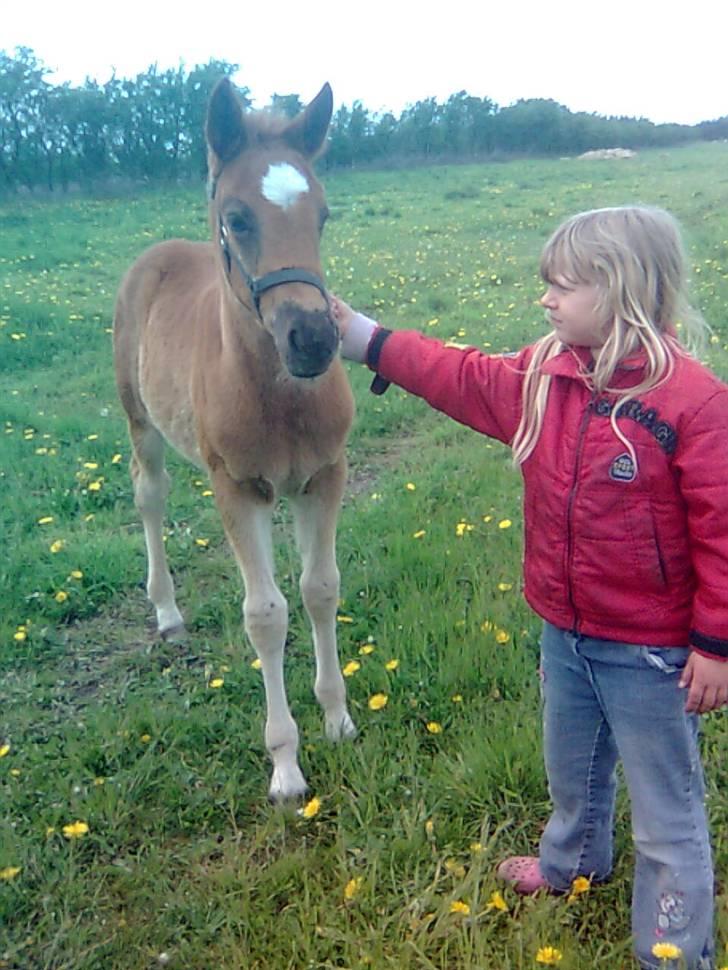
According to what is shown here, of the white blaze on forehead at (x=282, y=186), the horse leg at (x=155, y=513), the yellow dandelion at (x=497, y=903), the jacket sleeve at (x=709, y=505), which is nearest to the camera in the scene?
the jacket sleeve at (x=709, y=505)

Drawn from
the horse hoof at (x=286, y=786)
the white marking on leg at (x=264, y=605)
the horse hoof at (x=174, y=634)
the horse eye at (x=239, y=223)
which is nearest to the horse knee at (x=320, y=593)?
the white marking on leg at (x=264, y=605)

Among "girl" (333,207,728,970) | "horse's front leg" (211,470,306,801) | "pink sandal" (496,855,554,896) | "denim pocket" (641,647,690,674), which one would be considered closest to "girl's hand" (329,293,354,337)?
"girl" (333,207,728,970)

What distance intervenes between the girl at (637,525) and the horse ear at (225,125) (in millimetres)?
1248

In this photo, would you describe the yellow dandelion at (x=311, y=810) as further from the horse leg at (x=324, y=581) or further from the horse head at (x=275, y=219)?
the horse head at (x=275, y=219)

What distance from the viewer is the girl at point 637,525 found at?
193 centimetres

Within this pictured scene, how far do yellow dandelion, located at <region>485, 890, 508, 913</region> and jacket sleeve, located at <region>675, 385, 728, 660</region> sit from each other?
2.92 feet

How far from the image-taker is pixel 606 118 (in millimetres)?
39719

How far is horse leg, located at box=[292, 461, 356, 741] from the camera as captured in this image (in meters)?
3.23

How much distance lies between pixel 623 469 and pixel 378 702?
5.09ft

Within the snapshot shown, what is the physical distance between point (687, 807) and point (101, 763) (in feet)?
6.49

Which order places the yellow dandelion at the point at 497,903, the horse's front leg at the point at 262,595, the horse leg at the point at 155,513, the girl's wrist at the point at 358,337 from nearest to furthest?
the yellow dandelion at the point at 497,903 < the girl's wrist at the point at 358,337 < the horse's front leg at the point at 262,595 < the horse leg at the point at 155,513

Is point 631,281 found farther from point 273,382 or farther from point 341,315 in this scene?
point 273,382

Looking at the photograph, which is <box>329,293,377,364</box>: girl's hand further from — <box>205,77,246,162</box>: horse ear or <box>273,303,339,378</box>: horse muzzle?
<box>205,77,246,162</box>: horse ear

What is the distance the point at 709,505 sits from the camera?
1.86 metres
